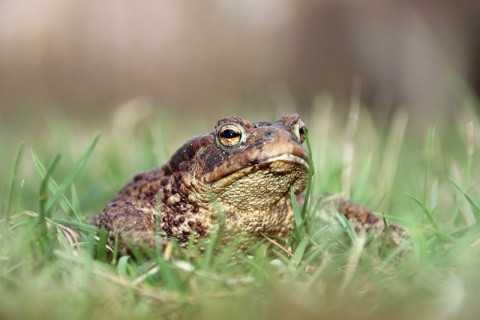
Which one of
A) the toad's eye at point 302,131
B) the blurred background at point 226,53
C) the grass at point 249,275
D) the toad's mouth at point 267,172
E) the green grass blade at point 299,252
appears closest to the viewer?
the grass at point 249,275

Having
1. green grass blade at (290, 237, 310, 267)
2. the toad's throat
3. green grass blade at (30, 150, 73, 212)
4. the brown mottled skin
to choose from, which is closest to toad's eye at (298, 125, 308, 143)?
the brown mottled skin

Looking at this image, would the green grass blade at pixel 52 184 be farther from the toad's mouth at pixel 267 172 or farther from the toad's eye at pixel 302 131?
the toad's eye at pixel 302 131

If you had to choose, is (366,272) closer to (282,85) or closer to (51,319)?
(51,319)

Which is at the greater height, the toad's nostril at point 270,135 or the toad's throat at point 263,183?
the toad's nostril at point 270,135

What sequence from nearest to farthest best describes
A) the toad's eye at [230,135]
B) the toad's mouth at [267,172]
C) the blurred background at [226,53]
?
the toad's mouth at [267,172] < the toad's eye at [230,135] < the blurred background at [226,53]

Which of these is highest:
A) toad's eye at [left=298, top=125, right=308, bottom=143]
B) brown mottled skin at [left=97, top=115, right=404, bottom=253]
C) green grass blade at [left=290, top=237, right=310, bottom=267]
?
toad's eye at [left=298, top=125, right=308, bottom=143]

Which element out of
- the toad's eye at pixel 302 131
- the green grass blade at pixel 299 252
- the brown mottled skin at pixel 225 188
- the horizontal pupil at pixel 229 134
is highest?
the horizontal pupil at pixel 229 134

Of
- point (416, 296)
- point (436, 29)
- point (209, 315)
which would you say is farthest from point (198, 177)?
point (436, 29)

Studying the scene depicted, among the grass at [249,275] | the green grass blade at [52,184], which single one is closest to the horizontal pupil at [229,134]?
the grass at [249,275]

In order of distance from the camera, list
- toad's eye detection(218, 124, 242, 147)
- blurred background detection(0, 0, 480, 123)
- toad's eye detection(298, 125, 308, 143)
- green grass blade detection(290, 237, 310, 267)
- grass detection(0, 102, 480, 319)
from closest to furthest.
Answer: grass detection(0, 102, 480, 319) → green grass blade detection(290, 237, 310, 267) → toad's eye detection(218, 124, 242, 147) → toad's eye detection(298, 125, 308, 143) → blurred background detection(0, 0, 480, 123)

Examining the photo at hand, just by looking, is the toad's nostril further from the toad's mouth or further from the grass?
the grass
